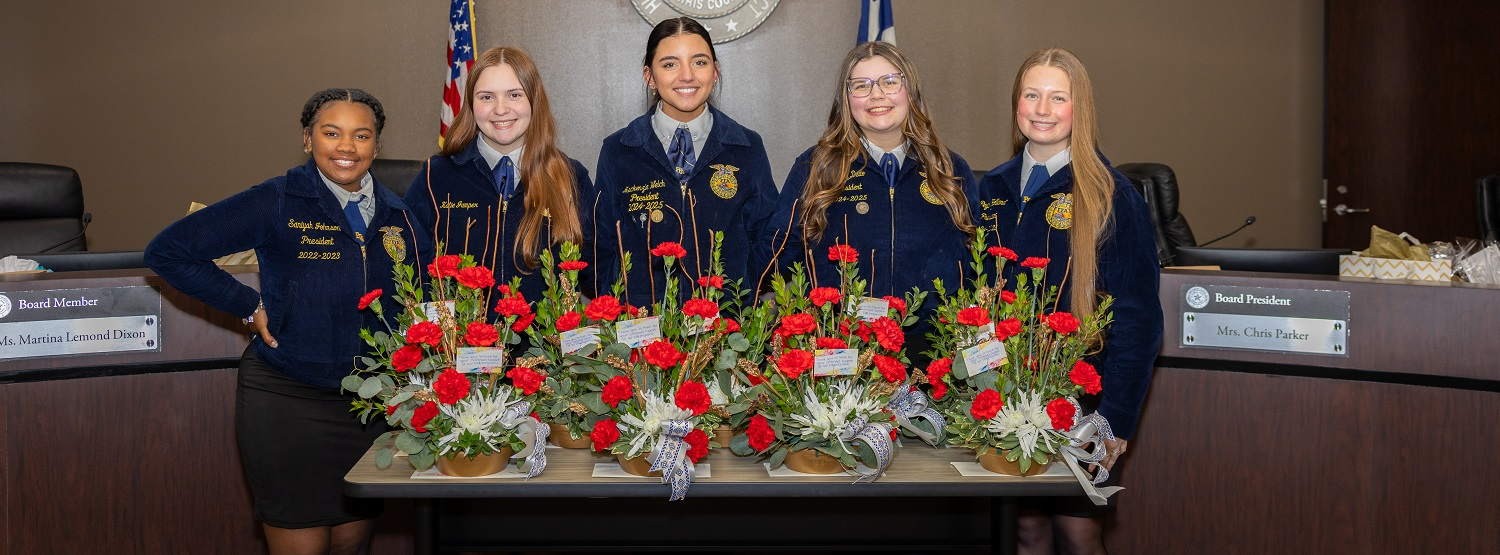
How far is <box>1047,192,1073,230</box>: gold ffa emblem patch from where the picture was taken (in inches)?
75.2

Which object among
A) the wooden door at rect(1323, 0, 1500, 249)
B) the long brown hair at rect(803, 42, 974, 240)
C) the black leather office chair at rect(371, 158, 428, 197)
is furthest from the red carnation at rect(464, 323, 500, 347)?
the wooden door at rect(1323, 0, 1500, 249)

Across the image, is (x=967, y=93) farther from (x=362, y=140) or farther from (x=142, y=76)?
(x=142, y=76)

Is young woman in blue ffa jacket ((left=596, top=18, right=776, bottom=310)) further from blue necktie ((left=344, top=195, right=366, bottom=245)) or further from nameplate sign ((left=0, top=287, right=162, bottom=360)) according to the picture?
nameplate sign ((left=0, top=287, right=162, bottom=360))

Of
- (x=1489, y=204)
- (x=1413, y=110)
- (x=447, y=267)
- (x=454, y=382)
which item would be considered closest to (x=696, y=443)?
(x=454, y=382)

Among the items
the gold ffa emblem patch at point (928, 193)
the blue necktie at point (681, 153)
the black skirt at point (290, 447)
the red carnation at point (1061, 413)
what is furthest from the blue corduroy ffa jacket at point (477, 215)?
the red carnation at point (1061, 413)

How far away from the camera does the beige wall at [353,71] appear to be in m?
5.01

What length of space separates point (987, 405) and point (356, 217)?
1.29m

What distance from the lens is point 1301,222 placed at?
5.59 meters

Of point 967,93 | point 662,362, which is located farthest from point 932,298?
point 967,93

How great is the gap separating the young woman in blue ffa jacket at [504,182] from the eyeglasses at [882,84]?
0.64m

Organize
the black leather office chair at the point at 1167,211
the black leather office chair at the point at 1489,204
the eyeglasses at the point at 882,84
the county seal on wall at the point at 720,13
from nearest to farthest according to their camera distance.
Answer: the eyeglasses at the point at 882,84 < the black leather office chair at the point at 1489,204 < the black leather office chair at the point at 1167,211 < the county seal on wall at the point at 720,13

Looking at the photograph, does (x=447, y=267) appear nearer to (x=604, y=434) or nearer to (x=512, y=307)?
(x=512, y=307)

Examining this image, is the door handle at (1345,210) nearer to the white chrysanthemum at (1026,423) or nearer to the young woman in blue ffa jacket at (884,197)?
the young woman in blue ffa jacket at (884,197)

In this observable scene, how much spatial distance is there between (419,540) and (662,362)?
0.64m
